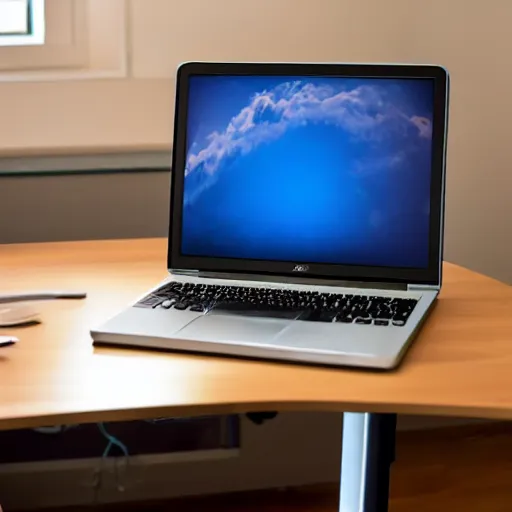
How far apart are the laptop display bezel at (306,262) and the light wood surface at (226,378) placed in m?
0.07

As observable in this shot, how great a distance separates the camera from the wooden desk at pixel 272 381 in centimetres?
73

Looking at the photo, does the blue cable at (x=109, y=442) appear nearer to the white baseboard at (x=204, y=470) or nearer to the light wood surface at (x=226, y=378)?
the white baseboard at (x=204, y=470)

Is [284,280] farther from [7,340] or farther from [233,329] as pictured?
[7,340]

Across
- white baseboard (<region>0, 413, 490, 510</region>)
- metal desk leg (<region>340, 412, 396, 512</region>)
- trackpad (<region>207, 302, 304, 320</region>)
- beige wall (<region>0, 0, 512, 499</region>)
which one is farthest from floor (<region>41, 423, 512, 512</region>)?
trackpad (<region>207, 302, 304, 320</region>)

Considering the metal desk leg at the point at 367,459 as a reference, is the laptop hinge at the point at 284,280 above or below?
above

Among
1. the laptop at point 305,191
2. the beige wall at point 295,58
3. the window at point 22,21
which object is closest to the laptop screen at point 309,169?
the laptop at point 305,191

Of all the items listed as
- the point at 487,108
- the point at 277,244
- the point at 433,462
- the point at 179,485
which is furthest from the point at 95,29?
the point at 433,462

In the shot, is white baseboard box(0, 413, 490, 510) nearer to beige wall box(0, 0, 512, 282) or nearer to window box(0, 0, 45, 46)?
beige wall box(0, 0, 512, 282)

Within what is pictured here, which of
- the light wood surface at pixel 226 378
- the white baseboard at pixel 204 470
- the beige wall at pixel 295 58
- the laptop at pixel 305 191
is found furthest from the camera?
the white baseboard at pixel 204 470

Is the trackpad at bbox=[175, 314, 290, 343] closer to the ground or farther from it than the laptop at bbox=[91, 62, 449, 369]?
closer to the ground

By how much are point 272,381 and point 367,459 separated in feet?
0.71

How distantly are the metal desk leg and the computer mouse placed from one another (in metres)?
0.36

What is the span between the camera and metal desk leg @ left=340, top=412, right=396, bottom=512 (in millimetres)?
920

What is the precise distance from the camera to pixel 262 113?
1.09 metres
